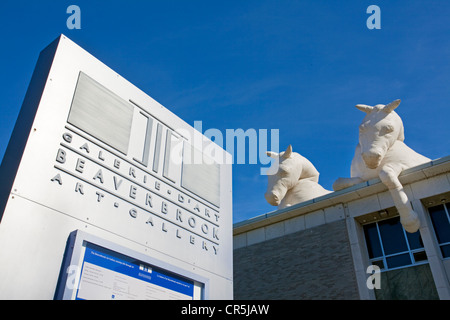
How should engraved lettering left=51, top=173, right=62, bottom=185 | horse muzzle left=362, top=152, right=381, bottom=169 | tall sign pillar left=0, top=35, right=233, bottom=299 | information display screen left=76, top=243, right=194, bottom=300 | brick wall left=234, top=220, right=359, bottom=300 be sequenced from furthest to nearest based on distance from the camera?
1. horse muzzle left=362, top=152, right=381, bottom=169
2. brick wall left=234, top=220, right=359, bottom=300
3. engraved lettering left=51, top=173, right=62, bottom=185
4. information display screen left=76, top=243, right=194, bottom=300
5. tall sign pillar left=0, top=35, right=233, bottom=299

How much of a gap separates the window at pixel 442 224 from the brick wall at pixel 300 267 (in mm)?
2573

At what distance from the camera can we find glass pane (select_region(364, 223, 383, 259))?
13455mm

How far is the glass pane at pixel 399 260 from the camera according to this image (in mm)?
12719

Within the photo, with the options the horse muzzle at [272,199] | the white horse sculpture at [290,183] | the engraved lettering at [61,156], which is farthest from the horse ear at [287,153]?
the engraved lettering at [61,156]

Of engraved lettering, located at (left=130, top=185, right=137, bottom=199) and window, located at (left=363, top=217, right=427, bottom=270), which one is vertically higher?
window, located at (left=363, top=217, right=427, bottom=270)

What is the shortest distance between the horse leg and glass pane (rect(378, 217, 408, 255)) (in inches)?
30.8

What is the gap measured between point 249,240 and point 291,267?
2.22m

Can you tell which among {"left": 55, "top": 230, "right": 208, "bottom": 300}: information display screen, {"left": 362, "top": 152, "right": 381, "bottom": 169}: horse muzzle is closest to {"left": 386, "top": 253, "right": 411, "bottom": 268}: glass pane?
{"left": 362, "top": 152, "right": 381, "bottom": 169}: horse muzzle

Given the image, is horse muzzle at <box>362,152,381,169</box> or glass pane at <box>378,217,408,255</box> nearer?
glass pane at <box>378,217,408,255</box>

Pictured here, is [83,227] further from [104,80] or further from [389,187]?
[389,187]

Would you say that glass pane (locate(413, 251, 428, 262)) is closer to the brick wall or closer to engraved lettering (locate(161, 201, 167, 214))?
the brick wall

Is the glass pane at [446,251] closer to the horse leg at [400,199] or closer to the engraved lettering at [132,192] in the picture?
the horse leg at [400,199]
